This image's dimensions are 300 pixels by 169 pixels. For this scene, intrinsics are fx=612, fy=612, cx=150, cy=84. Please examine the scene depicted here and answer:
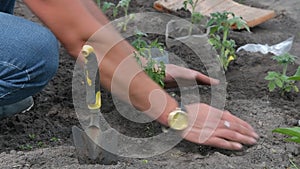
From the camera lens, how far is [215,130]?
2434 millimetres

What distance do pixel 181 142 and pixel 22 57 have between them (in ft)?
2.43

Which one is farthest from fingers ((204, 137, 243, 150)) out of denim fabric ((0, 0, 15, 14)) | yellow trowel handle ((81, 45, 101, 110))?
denim fabric ((0, 0, 15, 14))

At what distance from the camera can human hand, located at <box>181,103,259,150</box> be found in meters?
2.42

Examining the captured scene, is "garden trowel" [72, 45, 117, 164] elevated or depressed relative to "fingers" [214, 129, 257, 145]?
elevated

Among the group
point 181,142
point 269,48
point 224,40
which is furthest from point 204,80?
point 269,48

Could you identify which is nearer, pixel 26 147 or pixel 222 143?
pixel 222 143

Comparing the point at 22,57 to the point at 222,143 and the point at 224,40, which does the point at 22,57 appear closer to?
the point at 222,143

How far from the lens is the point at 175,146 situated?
8.38 feet

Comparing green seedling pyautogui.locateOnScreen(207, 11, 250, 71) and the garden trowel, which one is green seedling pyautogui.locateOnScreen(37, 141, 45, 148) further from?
green seedling pyautogui.locateOnScreen(207, 11, 250, 71)

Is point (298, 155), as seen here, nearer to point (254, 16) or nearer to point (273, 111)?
point (273, 111)

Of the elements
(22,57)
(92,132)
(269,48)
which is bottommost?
(269,48)

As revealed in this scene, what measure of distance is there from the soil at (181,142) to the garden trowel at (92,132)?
0.15 ft

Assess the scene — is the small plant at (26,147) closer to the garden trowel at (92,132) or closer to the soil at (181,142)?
the soil at (181,142)

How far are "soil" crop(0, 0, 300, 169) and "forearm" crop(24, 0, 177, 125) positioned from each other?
23 centimetres
